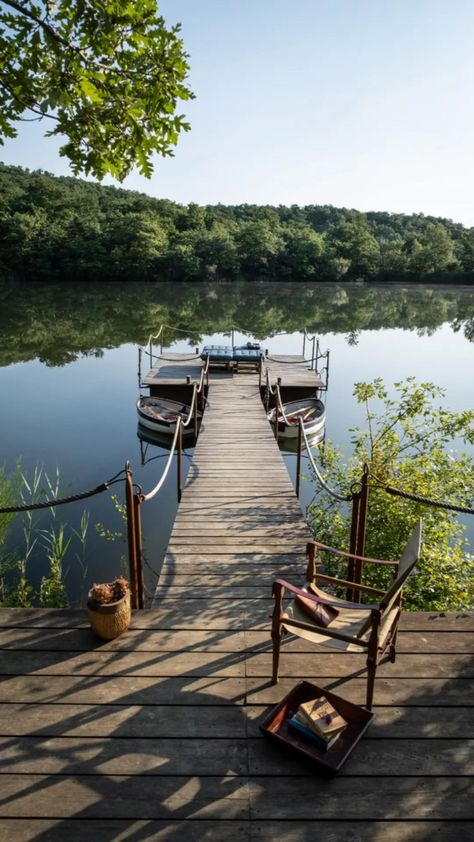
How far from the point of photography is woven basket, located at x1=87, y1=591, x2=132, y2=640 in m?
3.35

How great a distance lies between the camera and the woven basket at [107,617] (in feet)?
11.0

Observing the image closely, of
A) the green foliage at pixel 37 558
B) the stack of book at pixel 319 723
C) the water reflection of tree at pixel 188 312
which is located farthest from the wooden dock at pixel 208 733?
the water reflection of tree at pixel 188 312

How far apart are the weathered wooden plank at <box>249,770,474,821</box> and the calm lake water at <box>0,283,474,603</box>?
445 centimetres

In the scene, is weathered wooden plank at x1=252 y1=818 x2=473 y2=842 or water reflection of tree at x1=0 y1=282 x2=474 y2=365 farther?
water reflection of tree at x1=0 y1=282 x2=474 y2=365

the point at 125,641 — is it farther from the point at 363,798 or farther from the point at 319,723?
the point at 363,798

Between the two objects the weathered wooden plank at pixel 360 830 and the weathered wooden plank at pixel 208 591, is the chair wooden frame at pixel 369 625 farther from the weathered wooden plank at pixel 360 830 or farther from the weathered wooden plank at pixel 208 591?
the weathered wooden plank at pixel 208 591

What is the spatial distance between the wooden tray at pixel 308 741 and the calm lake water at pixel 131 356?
414 cm

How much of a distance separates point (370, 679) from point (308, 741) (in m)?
0.49

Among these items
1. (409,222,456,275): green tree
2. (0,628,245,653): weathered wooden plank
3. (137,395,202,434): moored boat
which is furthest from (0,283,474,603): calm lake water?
(409,222,456,275): green tree

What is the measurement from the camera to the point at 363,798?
91.0 inches

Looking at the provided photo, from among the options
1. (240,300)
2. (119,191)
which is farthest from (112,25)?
(119,191)

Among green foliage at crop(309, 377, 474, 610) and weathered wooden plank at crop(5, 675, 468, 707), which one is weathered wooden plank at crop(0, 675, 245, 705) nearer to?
weathered wooden plank at crop(5, 675, 468, 707)

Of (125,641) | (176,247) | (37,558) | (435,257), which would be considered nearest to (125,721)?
(125,641)

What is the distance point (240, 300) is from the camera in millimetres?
40000
